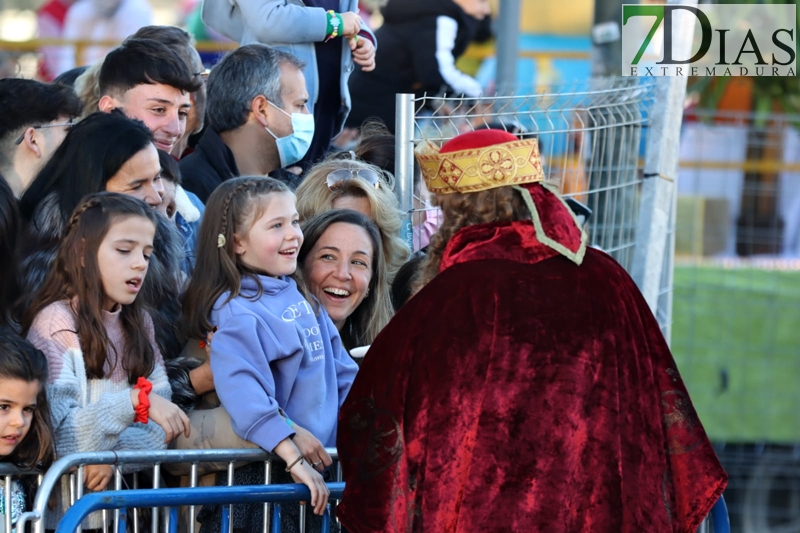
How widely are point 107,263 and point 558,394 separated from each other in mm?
1359

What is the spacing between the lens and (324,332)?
4086mm

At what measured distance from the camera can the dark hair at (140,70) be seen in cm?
509

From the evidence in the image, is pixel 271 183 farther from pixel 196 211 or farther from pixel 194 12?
pixel 194 12

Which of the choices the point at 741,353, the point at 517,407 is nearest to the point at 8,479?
the point at 517,407

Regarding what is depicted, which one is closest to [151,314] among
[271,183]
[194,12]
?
[271,183]

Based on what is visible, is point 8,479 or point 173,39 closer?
point 8,479

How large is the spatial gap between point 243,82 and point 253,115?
14cm

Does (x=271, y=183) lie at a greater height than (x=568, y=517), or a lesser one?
greater

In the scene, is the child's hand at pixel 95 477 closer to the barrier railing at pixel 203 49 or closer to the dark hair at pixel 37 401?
the dark hair at pixel 37 401

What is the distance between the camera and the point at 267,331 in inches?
151

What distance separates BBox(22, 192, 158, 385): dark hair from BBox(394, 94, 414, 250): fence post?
137 cm

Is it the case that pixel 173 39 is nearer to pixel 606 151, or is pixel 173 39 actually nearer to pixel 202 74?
pixel 202 74

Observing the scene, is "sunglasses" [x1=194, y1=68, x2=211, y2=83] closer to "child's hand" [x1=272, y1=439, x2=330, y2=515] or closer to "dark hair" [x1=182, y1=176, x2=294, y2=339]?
"dark hair" [x1=182, y1=176, x2=294, y2=339]

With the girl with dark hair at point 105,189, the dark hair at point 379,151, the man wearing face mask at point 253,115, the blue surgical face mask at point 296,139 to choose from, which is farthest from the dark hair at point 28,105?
the dark hair at point 379,151
